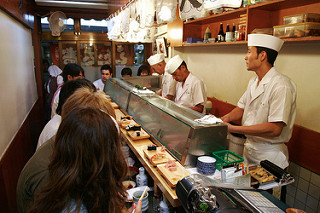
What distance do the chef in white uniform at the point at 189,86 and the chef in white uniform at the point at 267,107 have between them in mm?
978

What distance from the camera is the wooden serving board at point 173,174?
1.65 metres

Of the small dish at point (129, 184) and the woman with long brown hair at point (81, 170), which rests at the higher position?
the woman with long brown hair at point (81, 170)

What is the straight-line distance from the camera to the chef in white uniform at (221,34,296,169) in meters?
2.33

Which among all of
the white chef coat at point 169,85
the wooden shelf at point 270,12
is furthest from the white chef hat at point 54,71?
the wooden shelf at point 270,12

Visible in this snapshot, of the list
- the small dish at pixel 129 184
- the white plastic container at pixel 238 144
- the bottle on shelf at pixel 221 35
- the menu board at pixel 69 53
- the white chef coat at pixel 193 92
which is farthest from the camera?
the menu board at pixel 69 53

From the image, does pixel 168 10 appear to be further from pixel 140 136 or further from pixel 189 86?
pixel 140 136

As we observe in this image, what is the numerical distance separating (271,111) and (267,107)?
0.10 meters

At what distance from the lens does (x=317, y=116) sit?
9.07 feet

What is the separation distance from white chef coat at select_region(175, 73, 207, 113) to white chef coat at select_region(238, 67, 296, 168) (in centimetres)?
93

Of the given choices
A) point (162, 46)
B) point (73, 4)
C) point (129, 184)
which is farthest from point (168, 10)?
point (73, 4)

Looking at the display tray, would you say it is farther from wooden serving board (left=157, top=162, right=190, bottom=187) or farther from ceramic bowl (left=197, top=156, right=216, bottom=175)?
wooden serving board (left=157, top=162, right=190, bottom=187)

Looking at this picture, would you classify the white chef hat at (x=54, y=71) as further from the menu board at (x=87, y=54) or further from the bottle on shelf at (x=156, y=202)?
the bottle on shelf at (x=156, y=202)

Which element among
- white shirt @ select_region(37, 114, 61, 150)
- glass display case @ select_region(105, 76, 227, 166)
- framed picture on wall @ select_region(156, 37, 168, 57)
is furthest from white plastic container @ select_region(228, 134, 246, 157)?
framed picture on wall @ select_region(156, 37, 168, 57)

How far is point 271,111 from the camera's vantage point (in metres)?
2.38
